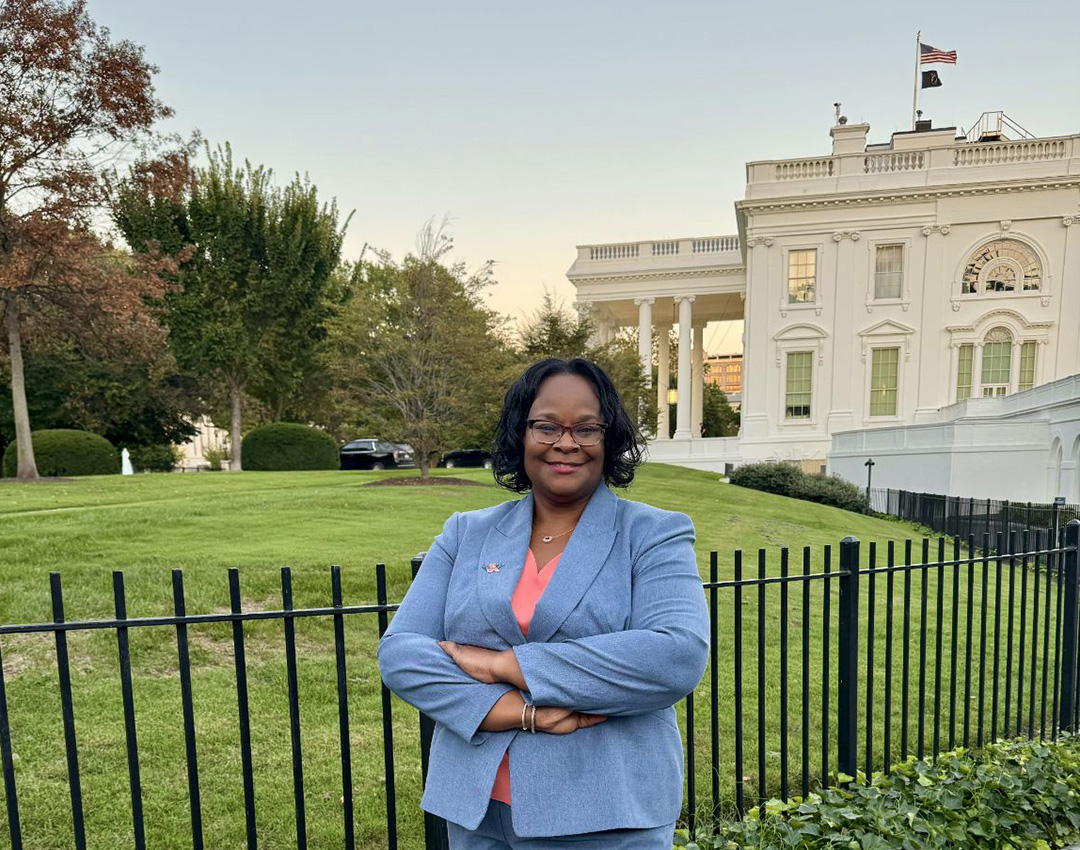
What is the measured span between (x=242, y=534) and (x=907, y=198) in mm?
30031

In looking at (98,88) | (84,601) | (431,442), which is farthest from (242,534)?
(98,88)

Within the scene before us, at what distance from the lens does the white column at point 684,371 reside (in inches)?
1255

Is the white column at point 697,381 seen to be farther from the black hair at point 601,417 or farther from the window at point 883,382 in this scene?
the black hair at point 601,417

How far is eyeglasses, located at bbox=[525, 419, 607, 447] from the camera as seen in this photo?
5.64ft

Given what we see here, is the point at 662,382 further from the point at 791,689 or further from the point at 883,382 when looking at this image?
the point at 791,689

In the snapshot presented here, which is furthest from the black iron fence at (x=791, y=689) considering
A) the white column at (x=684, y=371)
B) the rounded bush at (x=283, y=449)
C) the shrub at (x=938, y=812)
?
the white column at (x=684, y=371)

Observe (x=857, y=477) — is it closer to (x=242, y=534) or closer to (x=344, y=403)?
(x=344, y=403)

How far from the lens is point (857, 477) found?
77.9ft

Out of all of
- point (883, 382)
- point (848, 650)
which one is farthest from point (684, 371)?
point (848, 650)

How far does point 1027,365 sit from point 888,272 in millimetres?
6775

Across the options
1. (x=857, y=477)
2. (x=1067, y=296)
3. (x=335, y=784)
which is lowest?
(x=857, y=477)

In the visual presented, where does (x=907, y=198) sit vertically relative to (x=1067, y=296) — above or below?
above

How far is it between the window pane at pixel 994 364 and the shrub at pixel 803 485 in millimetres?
12567

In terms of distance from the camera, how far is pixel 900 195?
27.8 meters
